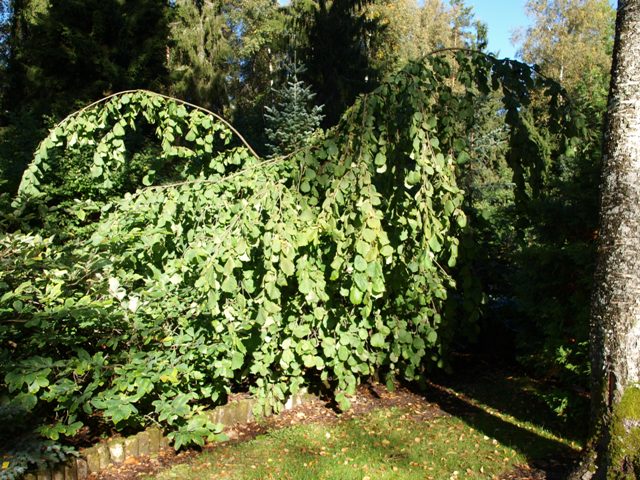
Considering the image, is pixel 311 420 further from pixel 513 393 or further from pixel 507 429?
pixel 513 393

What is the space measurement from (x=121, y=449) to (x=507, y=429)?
252cm

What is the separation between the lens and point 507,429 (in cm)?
377

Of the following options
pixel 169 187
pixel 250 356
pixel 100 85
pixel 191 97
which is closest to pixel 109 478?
pixel 250 356

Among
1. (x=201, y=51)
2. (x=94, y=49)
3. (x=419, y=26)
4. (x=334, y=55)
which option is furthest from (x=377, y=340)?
(x=419, y=26)

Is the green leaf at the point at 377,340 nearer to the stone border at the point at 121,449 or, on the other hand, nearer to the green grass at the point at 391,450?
the green grass at the point at 391,450

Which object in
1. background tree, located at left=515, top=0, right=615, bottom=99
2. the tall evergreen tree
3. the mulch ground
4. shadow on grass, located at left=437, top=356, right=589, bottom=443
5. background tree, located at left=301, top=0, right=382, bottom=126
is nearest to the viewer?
the mulch ground

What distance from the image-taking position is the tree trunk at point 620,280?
8.14 feet

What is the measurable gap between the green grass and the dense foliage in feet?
0.71

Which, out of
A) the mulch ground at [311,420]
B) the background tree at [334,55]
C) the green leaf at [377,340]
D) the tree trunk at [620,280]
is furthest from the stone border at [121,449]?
the background tree at [334,55]

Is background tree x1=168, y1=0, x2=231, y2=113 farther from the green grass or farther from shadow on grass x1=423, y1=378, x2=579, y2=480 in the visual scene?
the green grass

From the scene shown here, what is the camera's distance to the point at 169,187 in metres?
3.67

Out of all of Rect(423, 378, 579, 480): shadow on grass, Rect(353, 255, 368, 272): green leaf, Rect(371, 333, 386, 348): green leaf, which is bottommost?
Rect(423, 378, 579, 480): shadow on grass

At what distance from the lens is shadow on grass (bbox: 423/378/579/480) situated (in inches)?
127

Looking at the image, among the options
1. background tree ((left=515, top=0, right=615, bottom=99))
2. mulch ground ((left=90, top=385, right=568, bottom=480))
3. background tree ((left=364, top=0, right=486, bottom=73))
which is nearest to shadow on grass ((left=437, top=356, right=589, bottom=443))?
mulch ground ((left=90, top=385, right=568, bottom=480))
